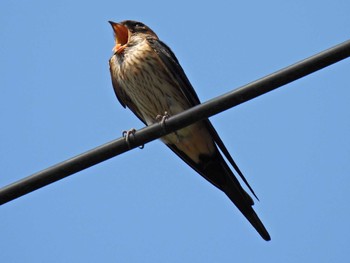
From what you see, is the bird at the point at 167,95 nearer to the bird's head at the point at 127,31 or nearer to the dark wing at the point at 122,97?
the dark wing at the point at 122,97

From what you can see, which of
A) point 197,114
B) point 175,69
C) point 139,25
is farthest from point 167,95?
point 197,114

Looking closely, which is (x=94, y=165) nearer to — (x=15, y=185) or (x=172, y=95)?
(x=15, y=185)

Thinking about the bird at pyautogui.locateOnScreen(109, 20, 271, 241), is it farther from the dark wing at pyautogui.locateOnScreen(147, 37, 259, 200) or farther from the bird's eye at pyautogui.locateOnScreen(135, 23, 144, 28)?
the bird's eye at pyautogui.locateOnScreen(135, 23, 144, 28)

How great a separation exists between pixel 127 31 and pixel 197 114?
394 cm

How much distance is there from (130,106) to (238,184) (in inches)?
69.2

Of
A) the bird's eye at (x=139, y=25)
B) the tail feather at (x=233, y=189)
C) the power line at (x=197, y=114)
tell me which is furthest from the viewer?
the bird's eye at (x=139, y=25)

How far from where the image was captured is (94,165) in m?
4.28

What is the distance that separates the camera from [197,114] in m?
4.33

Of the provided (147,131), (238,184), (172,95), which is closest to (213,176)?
(238,184)

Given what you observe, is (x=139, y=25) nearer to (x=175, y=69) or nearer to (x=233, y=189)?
(x=175, y=69)

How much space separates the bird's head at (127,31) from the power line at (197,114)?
3.65 metres

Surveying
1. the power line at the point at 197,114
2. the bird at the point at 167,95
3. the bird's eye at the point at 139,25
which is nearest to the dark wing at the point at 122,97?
the bird at the point at 167,95

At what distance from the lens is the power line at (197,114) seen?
3.95 metres

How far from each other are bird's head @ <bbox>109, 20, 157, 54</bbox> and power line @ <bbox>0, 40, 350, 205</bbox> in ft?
12.0
